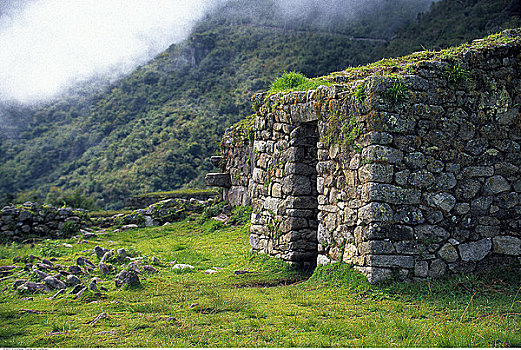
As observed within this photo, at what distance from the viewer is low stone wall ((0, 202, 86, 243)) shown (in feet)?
43.9

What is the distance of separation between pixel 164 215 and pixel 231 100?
21736mm

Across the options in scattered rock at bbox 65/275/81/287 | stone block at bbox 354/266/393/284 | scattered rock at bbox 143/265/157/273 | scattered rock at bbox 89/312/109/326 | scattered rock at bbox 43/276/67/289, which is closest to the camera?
scattered rock at bbox 89/312/109/326

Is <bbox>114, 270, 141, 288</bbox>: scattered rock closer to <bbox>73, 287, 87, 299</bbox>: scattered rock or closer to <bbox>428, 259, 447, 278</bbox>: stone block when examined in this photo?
<bbox>73, 287, 87, 299</bbox>: scattered rock

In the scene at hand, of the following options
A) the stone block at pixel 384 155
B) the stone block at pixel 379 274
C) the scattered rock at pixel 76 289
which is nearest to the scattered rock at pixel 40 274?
the scattered rock at pixel 76 289

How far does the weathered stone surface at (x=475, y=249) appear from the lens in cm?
613

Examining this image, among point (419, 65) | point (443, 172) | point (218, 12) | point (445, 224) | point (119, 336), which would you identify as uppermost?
point (218, 12)

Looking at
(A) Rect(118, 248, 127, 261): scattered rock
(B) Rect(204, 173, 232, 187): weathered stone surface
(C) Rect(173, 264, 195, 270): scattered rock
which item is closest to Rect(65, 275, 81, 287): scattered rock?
(A) Rect(118, 248, 127, 261): scattered rock

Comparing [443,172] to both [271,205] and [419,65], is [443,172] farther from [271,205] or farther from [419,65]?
[271,205]

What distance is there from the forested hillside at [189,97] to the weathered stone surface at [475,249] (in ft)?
59.2

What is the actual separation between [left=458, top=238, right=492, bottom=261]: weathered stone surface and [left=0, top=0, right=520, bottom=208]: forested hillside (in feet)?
59.2

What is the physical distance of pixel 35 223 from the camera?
13.7 m

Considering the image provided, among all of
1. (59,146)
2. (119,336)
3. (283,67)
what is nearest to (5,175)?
(59,146)

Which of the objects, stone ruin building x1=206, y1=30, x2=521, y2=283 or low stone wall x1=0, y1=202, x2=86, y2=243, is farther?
low stone wall x1=0, y1=202, x2=86, y2=243

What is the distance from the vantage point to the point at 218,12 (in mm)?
52281
